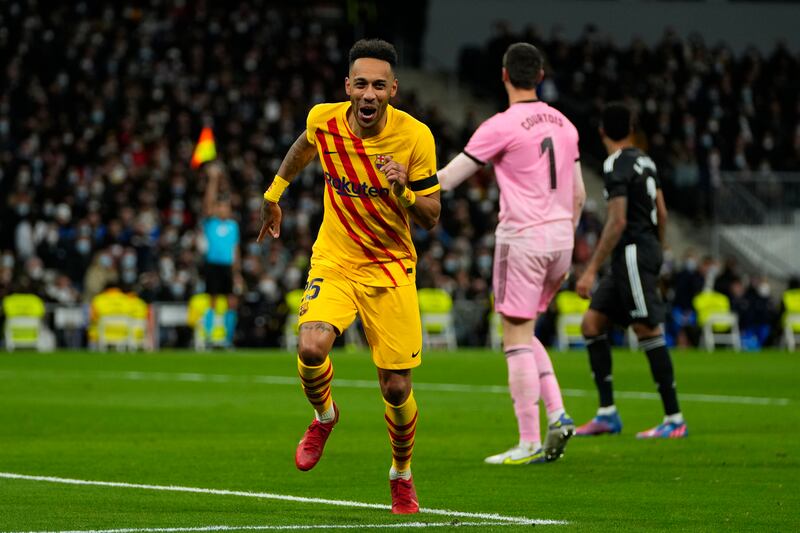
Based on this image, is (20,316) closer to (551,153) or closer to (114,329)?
(114,329)

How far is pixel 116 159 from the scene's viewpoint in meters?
32.6

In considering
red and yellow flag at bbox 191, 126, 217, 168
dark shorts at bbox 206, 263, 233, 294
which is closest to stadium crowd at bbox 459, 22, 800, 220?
red and yellow flag at bbox 191, 126, 217, 168

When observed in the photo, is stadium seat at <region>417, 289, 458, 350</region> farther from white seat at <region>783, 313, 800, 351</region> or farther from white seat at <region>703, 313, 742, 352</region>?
white seat at <region>783, 313, 800, 351</region>

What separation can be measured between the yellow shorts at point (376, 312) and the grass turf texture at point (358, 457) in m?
0.84

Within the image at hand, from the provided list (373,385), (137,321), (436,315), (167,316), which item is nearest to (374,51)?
(373,385)

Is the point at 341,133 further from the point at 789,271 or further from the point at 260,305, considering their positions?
the point at 789,271

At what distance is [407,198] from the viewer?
7.60 meters

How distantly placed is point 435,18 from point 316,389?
37.7m

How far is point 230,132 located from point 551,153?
975 inches

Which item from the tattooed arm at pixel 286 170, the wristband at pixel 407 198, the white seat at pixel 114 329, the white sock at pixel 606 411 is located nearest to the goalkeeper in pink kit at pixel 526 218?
the white sock at pixel 606 411

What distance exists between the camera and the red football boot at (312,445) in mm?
8234

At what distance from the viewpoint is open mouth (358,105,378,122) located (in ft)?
25.5

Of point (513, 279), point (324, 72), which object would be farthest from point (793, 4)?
point (513, 279)

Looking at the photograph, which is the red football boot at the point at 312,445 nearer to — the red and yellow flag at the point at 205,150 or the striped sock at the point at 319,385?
the striped sock at the point at 319,385
